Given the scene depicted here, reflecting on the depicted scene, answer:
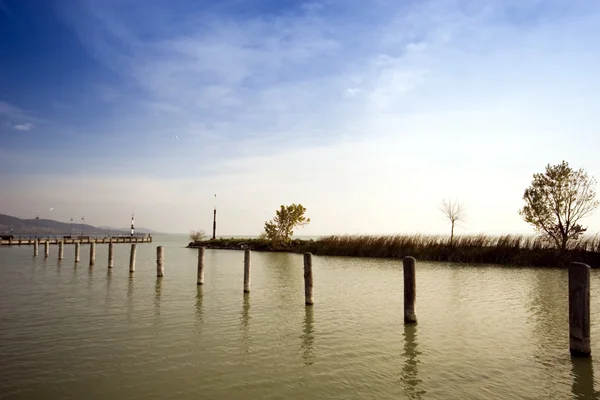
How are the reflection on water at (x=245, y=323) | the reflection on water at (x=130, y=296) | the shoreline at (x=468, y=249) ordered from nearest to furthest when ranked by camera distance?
1. the reflection on water at (x=245, y=323)
2. the reflection on water at (x=130, y=296)
3. the shoreline at (x=468, y=249)

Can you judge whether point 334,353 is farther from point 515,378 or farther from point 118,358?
point 118,358

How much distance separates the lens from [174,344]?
9.98 metres

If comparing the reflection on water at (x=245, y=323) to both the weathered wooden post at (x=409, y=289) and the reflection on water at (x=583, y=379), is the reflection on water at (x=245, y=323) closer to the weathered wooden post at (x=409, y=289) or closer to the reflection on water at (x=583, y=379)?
the weathered wooden post at (x=409, y=289)

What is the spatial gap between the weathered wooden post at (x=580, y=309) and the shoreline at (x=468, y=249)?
79.1ft

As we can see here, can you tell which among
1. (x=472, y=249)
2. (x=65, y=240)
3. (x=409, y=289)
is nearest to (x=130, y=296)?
(x=409, y=289)

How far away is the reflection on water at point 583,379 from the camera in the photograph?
23.1 ft

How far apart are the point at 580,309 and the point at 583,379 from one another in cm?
171

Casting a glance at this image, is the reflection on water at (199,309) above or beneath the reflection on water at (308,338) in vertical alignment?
beneath

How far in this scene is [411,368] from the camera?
27.4 ft

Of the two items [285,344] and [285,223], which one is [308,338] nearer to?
[285,344]

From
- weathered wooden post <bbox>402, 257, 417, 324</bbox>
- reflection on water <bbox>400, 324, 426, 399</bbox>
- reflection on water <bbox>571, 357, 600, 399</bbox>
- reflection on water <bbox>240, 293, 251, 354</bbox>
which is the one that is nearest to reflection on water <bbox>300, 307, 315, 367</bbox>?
reflection on water <bbox>240, 293, 251, 354</bbox>

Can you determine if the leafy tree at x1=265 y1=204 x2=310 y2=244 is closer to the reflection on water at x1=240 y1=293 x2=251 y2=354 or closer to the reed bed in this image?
the reed bed

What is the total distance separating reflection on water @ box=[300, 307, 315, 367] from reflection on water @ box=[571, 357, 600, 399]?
5107 millimetres

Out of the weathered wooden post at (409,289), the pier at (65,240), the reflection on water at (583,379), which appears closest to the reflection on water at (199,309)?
the weathered wooden post at (409,289)
